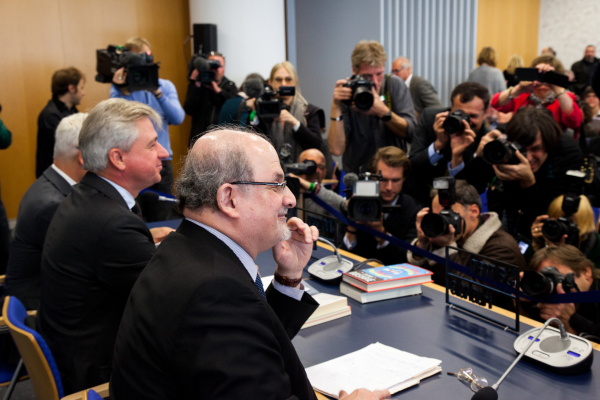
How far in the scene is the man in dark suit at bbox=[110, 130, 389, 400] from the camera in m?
0.92

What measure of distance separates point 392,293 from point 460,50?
5824 millimetres

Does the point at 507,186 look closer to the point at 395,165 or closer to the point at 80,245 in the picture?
the point at 395,165

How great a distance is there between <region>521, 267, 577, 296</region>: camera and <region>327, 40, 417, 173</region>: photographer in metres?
1.55

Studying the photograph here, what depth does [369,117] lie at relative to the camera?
130 inches

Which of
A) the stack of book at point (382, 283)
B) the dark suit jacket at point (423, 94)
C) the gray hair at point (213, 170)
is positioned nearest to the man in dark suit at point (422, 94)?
the dark suit jacket at point (423, 94)

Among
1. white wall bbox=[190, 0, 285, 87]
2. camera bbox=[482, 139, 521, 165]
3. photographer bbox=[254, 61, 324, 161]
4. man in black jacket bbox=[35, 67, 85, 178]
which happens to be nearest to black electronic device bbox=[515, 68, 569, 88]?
camera bbox=[482, 139, 521, 165]

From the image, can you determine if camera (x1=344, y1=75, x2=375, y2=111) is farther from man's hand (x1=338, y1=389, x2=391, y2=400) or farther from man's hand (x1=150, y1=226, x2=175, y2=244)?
man's hand (x1=338, y1=389, x2=391, y2=400)

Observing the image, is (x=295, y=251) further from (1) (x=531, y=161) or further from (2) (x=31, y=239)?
(1) (x=531, y=161)

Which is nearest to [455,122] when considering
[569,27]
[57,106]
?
[57,106]

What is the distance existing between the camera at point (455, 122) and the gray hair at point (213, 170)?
1.83 metres

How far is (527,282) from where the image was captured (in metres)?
1.79

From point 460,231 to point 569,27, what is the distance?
7.88m

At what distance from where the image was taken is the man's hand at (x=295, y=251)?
1480 mm

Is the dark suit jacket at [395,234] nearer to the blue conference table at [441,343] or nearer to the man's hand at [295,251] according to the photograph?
the blue conference table at [441,343]
